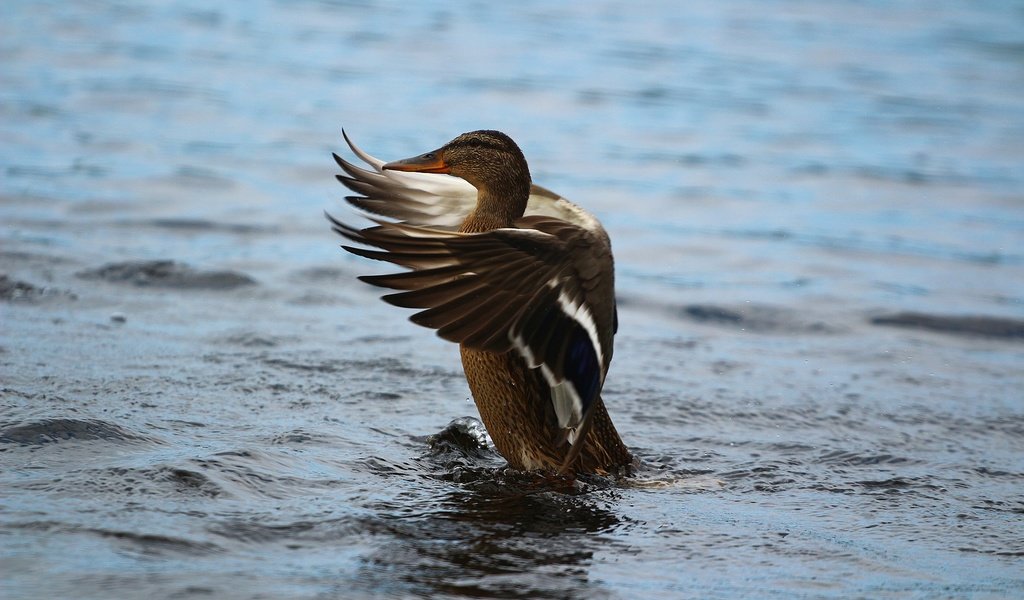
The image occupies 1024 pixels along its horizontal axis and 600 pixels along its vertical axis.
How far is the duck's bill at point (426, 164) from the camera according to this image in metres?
5.56

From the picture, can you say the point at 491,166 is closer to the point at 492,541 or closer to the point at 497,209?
the point at 497,209

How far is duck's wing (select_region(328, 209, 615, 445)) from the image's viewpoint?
4.51 meters

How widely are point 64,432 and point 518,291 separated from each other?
176 centimetres

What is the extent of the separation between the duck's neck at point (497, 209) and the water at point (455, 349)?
35.8 inches

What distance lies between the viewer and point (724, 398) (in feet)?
22.3

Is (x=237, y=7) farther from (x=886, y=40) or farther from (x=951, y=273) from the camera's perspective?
(x=951, y=273)

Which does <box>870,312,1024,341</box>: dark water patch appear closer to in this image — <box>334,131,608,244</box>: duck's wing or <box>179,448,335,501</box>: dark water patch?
<box>334,131,608,244</box>: duck's wing

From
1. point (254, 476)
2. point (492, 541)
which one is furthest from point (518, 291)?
point (254, 476)

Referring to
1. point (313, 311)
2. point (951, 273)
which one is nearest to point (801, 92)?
point (951, 273)

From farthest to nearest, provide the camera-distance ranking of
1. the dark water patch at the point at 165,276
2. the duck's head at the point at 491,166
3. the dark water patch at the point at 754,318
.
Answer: the dark water patch at the point at 754,318 → the dark water patch at the point at 165,276 → the duck's head at the point at 491,166

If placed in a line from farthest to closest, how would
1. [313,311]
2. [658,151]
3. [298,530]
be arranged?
[658,151] → [313,311] → [298,530]

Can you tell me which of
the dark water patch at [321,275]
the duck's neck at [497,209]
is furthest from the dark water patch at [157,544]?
the dark water patch at [321,275]

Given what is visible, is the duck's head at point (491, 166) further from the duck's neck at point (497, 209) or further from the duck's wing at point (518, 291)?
the duck's wing at point (518, 291)

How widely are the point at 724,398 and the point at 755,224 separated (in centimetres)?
480
